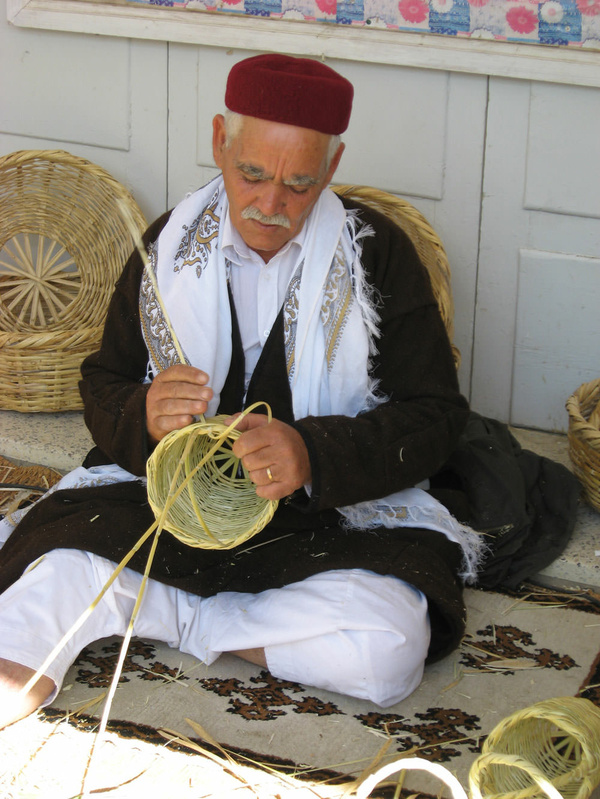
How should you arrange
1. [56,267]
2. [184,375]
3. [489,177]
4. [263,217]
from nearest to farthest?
[184,375] → [263,217] → [489,177] → [56,267]

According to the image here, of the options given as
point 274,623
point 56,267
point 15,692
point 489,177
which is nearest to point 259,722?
point 274,623

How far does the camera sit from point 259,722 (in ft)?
6.19

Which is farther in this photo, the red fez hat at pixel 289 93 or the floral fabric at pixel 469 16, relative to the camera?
the floral fabric at pixel 469 16

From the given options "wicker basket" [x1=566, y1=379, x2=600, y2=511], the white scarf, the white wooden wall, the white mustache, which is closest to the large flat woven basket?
the white wooden wall

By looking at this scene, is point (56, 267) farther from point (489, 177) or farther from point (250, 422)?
point (250, 422)

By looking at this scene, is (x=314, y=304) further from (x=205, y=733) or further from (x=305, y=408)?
(x=205, y=733)

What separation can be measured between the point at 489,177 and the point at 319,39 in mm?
667

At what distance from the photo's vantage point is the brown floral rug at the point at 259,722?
1.72m

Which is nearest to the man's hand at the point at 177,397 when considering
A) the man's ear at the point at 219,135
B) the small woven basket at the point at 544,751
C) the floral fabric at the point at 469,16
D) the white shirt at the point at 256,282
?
the white shirt at the point at 256,282

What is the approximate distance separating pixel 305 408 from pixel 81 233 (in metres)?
1.55

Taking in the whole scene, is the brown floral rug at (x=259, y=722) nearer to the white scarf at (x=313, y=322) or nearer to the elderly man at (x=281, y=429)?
the elderly man at (x=281, y=429)

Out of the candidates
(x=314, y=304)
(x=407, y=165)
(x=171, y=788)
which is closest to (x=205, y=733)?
(x=171, y=788)

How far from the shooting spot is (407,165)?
3.01 m

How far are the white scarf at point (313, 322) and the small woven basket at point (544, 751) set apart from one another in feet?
1.60
